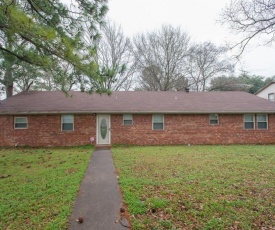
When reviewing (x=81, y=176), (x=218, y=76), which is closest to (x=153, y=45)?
(x=218, y=76)

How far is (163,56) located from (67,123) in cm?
1611

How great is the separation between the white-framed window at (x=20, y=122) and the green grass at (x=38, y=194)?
5524mm

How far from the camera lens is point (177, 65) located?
954 inches

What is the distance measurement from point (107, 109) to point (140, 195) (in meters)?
8.72

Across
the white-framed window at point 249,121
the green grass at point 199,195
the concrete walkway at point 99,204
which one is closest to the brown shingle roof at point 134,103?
the white-framed window at point 249,121

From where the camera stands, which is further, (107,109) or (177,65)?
(177,65)

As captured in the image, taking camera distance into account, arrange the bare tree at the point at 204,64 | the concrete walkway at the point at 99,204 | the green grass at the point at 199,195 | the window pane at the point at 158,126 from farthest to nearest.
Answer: the bare tree at the point at 204,64 < the window pane at the point at 158,126 < the green grass at the point at 199,195 < the concrete walkway at the point at 99,204

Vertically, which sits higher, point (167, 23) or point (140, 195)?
point (167, 23)

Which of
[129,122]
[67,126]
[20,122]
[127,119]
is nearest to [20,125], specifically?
[20,122]

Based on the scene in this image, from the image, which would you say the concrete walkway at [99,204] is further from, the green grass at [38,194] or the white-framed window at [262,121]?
the white-framed window at [262,121]

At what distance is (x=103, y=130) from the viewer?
1255 centimetres

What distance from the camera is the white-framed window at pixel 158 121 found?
12906 millimetres

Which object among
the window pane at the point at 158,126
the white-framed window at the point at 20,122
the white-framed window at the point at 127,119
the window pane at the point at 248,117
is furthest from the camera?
the window pane at the point at 248,117

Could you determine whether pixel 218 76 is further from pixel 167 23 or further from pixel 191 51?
pixel 167 23
